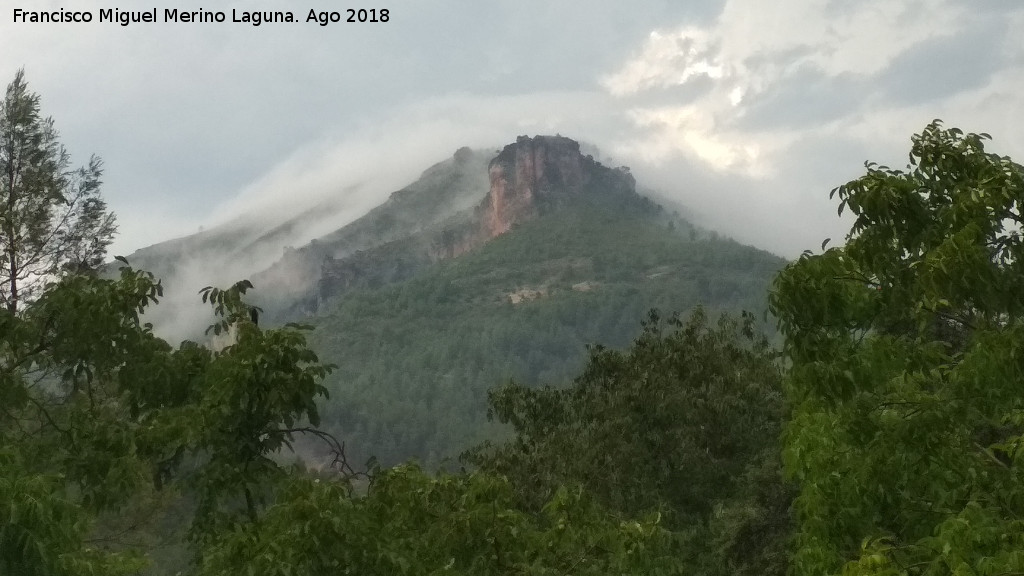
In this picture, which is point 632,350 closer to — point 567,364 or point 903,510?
point 903,510

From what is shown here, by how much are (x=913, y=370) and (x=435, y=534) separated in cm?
360

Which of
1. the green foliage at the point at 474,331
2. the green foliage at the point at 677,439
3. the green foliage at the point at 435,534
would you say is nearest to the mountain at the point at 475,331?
the green foliage at the point at 474,331

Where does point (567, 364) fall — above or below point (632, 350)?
below

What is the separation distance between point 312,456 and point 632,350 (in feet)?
409

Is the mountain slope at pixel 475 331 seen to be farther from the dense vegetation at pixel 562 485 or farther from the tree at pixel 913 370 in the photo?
the tree at pixel 913 370

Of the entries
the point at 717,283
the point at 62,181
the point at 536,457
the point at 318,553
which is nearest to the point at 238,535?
the point at 318,553

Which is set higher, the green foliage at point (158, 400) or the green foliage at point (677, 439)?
the green foliage at point (158, 400)

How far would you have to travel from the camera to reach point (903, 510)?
5941mm

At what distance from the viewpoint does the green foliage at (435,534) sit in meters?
5.20

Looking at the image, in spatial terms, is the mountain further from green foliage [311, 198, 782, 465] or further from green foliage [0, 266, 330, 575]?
green foliage [0, 266, 330, 575]

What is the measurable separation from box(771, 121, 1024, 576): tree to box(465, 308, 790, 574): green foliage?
12480 mm

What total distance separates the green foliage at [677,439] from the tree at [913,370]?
40.9ft

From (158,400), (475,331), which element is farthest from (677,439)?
(475,331)

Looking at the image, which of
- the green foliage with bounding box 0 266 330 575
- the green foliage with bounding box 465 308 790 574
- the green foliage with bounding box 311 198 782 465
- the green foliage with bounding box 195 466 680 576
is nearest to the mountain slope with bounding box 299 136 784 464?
the green foliage with bounding box 311 198 782 465
